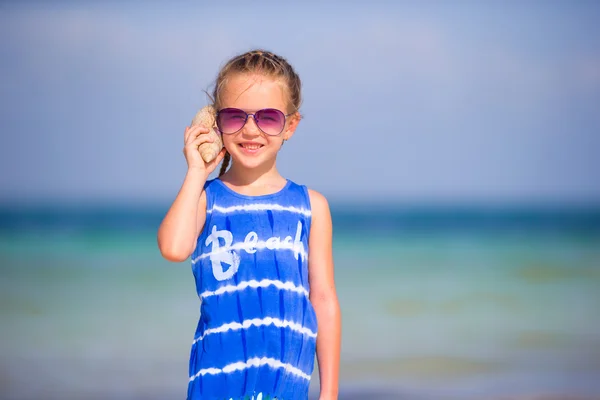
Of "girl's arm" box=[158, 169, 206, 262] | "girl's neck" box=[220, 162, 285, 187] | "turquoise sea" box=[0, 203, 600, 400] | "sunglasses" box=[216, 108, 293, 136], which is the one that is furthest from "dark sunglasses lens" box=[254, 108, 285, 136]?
"turquoise sea" box=[0, 203, 600, 400]

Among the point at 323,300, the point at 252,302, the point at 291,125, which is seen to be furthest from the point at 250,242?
the point at 291,125

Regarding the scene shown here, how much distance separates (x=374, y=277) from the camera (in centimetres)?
1135

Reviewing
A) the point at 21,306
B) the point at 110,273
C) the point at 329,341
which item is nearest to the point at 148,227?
the point at 110,273

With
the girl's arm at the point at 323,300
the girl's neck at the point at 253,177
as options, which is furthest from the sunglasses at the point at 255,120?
the girl's arm at the point at 323,300

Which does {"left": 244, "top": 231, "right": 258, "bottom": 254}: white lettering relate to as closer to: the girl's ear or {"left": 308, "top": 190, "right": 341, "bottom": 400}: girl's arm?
{"left": 308, "top": 190, "right": 341, "bottom": 400}: girl's arm

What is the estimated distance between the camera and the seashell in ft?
8.45

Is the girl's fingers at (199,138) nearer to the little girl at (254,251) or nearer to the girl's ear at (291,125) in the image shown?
the little girl at (254,251)

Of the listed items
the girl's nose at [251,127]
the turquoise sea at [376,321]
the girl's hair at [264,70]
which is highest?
the turquoise sea at [376,321]

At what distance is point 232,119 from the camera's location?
2584 mm

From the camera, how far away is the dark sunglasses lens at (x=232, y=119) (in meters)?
2.58

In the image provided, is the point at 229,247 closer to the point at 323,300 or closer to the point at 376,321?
the point at 323,300

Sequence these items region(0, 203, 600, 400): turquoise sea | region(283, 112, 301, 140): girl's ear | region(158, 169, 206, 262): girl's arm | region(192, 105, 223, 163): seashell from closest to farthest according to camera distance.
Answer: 1. region(158, 169, 206, 262): girl's arm
2. region(192, 105, 223, 163): seashell
3. region(283, 112, 301, 140): girl's ear
4. region(0, 203, 600, 400): turquoise sea

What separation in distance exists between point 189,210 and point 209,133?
0.24 metres

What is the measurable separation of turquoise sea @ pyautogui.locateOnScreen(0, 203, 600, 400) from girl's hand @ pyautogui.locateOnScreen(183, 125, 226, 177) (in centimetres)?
316
